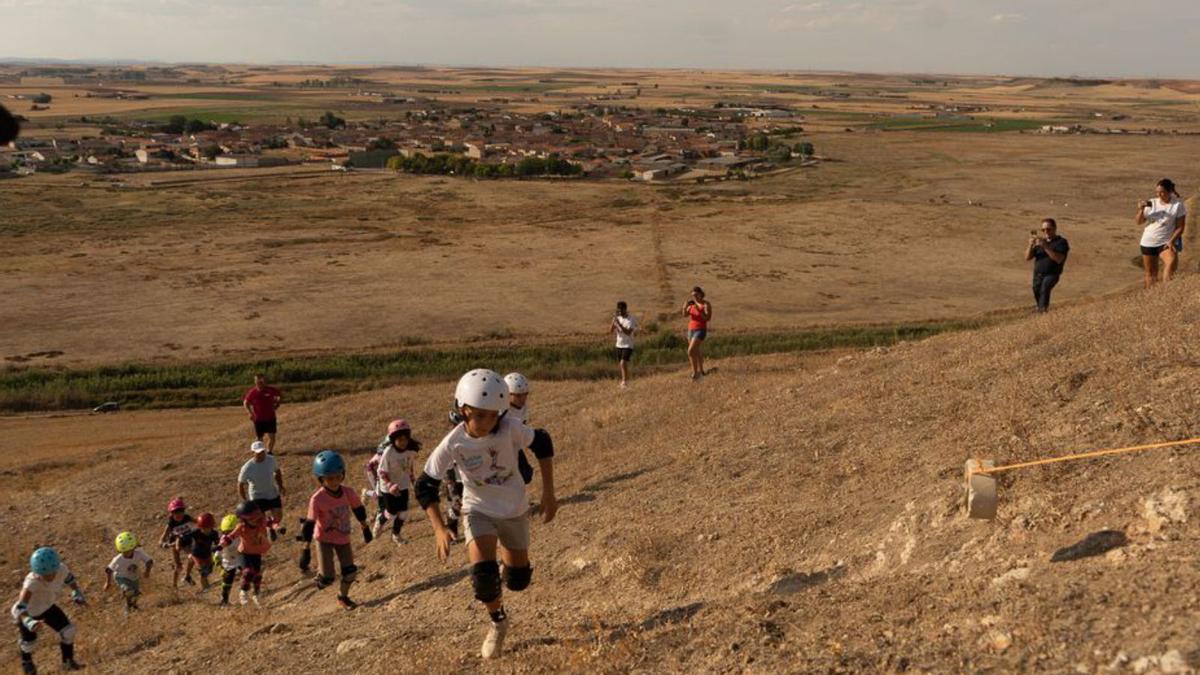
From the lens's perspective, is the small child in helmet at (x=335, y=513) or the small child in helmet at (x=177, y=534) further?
the small child in helmet at (x=177, y=534)

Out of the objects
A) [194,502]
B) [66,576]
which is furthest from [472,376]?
[194,502]

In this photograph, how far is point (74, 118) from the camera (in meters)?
155

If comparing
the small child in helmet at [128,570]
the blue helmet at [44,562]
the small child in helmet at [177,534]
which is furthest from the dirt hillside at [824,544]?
the blue helmet at [44,562]

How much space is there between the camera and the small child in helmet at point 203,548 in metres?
12.4

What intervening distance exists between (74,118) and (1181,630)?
18072 centimetres

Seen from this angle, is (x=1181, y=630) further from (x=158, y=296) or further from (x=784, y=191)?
(x=784, y=191)

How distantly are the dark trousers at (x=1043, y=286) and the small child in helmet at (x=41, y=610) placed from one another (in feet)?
51.9

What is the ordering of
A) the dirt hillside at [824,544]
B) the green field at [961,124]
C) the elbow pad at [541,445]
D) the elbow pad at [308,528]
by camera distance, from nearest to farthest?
1. the dirt hillside at [824,544]
2. the elbow pad at [541,445]
3. the elbow pad at [308,528]
4. the green field at [961,124]

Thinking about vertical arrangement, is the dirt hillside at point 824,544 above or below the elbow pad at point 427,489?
below

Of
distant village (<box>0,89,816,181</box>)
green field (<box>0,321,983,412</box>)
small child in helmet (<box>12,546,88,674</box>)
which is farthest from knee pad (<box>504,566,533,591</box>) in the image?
distant village (<box>0,89,816,181</box>)

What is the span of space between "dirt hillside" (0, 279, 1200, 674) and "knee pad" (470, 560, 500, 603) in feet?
1.78

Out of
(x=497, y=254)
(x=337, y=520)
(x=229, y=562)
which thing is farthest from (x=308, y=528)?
(x=497, y=254)

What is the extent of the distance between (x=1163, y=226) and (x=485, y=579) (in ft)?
45.2

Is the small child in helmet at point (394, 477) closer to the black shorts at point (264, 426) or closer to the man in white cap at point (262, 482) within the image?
the man in white cap at point (262, 482)
